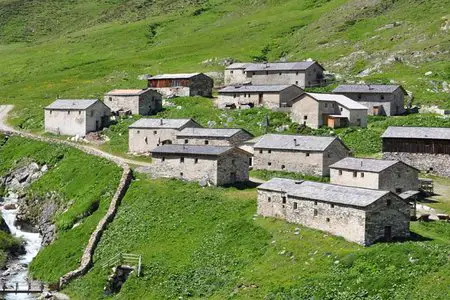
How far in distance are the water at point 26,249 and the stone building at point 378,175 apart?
33608mm

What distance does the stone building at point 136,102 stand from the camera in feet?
441

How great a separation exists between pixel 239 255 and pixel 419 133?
119 ft

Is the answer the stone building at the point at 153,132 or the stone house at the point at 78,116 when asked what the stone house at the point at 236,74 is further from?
the stone building at the point at 153,132

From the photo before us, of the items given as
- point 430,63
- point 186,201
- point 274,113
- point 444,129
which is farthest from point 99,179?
point 430,63

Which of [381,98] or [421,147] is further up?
[381,98]

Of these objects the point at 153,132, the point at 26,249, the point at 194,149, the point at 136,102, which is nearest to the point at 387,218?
the point at 194,149

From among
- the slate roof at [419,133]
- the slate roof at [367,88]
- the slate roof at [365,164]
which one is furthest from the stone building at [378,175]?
the slate roof at [367,88]

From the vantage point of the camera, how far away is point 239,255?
239 feet

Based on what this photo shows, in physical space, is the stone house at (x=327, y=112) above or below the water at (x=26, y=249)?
above

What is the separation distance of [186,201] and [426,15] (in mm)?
117555

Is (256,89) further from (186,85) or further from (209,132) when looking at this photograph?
(209,132)

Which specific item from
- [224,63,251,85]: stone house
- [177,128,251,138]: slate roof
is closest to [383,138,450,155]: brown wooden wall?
[177,128,251,138]: slate roof

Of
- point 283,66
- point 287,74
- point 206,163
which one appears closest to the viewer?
point 206,163

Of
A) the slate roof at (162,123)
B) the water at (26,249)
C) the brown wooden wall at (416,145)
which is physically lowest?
the water at (26,249)
